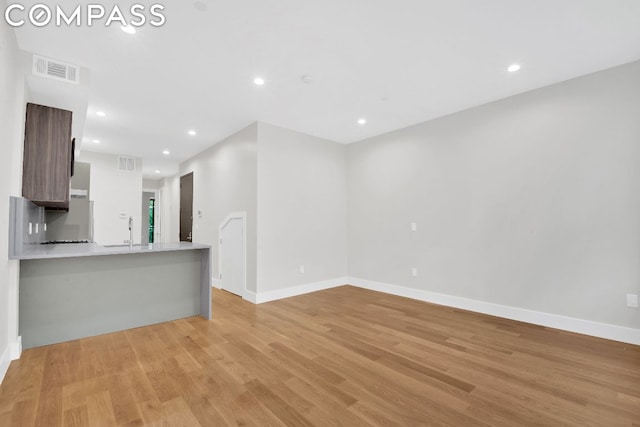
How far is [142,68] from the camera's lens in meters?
2.96

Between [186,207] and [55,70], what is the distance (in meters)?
4.57

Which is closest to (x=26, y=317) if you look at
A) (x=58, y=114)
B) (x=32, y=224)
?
(x=32, y=224)

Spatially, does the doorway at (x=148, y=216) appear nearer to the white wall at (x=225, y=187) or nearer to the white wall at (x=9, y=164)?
the white wall at (x=225, y=187)

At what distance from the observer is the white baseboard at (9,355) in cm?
219

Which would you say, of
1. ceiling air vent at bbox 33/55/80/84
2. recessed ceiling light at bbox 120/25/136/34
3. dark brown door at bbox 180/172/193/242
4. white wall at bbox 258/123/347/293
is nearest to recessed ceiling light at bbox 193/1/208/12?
recessed ceiling light at bbox 120/25/136/34

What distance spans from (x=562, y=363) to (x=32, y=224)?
5780mm

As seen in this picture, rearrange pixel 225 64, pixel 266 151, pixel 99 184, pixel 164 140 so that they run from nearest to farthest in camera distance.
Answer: pixel 225 64 → pixel 266 151 → pixel 164 140 → pixel 99 184

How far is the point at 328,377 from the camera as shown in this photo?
223cm

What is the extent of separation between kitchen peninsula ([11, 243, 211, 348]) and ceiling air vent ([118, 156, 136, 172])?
12.7 ft

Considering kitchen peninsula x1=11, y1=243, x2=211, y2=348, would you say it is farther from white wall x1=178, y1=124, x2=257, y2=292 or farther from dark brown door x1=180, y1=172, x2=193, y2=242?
dark brown door x1=180, y1=172, x2=193, y2=242

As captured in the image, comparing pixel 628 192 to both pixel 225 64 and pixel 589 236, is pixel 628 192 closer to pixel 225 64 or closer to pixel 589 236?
pixel 589 236

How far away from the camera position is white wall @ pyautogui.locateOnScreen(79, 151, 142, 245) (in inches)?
248

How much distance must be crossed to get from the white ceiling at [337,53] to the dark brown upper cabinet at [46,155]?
0.42 meters

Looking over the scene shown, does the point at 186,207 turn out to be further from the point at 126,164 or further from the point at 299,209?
the point at 299,209
